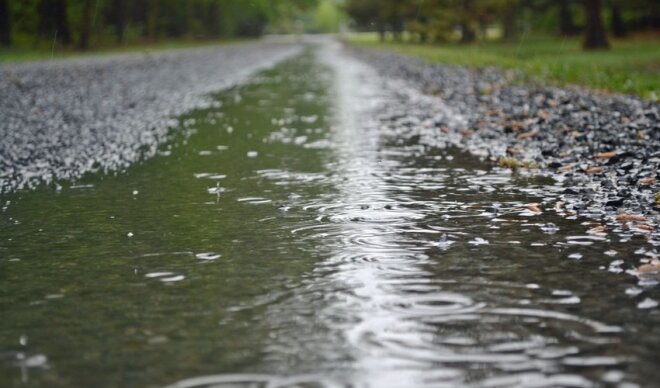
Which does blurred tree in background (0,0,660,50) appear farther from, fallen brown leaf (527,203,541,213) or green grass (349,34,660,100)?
fallen brown leaf (527,203,541,213)

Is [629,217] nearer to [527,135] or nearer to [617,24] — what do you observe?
[527,135]

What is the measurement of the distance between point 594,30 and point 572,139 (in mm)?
35815

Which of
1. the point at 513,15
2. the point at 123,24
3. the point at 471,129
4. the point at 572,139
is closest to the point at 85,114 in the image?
the point at 471,129

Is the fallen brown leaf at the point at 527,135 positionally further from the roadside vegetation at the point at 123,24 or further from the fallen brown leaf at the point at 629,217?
the roadside vegetation at the point at 123,24

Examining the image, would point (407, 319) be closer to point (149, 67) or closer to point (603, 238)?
point (603, 238)

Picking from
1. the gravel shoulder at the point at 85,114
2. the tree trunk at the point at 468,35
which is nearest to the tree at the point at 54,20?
the gravel shoulder at the point at 85,114

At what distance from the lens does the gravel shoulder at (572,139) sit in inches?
359

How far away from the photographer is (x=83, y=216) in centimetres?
948

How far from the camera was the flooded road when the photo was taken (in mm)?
4855

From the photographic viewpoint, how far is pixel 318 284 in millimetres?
6547

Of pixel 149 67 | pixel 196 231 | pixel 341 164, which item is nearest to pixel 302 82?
pixel 149 67

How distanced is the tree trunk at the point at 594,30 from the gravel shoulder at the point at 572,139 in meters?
23.5

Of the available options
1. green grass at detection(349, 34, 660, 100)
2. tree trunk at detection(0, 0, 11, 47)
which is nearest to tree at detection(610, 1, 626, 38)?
green grass at detection(349, 34, 660, 100)

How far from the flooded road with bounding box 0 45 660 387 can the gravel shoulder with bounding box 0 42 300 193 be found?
1772 mm
